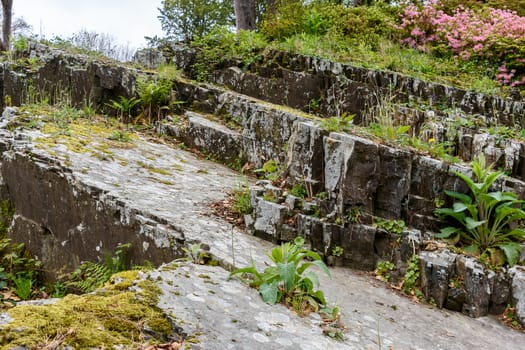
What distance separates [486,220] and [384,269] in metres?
1.24

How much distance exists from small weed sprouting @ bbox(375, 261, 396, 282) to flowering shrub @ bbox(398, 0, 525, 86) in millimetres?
6521

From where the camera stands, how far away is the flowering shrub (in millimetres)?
9489

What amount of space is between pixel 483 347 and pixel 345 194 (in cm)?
200

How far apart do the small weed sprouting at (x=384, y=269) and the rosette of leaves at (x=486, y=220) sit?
69cm

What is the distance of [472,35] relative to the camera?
10.7 m

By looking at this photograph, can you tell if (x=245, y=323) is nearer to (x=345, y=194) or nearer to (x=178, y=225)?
(x=178, y=225)

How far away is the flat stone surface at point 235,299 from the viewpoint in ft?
8.74

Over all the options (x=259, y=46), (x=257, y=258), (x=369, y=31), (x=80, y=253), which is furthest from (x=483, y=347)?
(x=369, y=31)

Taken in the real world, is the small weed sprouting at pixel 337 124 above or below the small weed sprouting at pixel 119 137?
above

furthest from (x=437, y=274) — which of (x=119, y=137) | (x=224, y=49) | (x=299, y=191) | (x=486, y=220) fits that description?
(x=224, y=49)

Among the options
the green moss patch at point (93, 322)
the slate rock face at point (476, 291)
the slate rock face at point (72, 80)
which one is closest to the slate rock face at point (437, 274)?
the slate rock face at point (476, 291)

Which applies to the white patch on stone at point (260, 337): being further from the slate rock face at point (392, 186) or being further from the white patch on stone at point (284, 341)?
the slate rock face at point (392, 186)

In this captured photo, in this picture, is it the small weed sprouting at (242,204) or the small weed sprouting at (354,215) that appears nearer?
the small weed sprouting at (354,215)

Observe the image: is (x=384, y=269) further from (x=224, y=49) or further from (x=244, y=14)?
(x=244, y=14)
